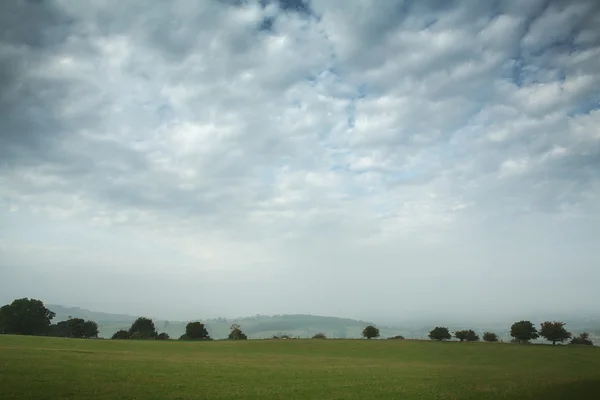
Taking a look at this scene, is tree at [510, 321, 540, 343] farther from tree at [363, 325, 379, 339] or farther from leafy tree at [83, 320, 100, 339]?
leafy tree at [83, 320, 100, 339]

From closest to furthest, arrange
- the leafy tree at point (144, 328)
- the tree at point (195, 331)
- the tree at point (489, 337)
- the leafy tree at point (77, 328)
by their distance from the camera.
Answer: the tree at point (489, 337)
the tree at point (195, 331)
the leafy tree at point (77, 328)
the leafy tree at point (144, 328)

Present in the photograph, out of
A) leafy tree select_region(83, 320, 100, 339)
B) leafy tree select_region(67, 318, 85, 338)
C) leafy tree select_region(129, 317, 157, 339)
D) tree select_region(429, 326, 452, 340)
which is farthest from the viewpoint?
leafy tree select_region(129, 317, 157, 339)

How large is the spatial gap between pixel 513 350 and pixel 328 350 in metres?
42.6

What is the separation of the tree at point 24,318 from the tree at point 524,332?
15921 cm

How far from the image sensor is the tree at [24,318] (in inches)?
5049

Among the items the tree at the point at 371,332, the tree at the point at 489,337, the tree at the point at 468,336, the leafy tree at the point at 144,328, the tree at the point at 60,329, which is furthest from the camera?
the tree at the point at 60,329

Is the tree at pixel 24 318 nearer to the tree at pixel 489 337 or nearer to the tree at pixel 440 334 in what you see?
the tree at pixel 440 334

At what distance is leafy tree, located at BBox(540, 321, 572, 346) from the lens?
9519 centimetres

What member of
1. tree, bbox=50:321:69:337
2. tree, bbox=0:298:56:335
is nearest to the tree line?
tree, bbox=0:298:56:335

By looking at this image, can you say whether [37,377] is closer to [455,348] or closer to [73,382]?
[73,382]

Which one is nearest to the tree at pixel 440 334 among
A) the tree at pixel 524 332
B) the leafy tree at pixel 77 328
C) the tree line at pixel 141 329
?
the tree line at pixel 141 329

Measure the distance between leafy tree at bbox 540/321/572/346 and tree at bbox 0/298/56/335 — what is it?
6505 inches

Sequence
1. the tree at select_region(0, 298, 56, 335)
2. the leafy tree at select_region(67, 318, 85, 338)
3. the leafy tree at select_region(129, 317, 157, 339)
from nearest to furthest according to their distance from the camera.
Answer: the tree at select_region(0, 298, 56, 335) < the leafy tree at select_region(67, 318, 85, 338) < the leafy tree at select_region(129, 317, 157, 339)

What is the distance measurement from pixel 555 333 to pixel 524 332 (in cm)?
704
